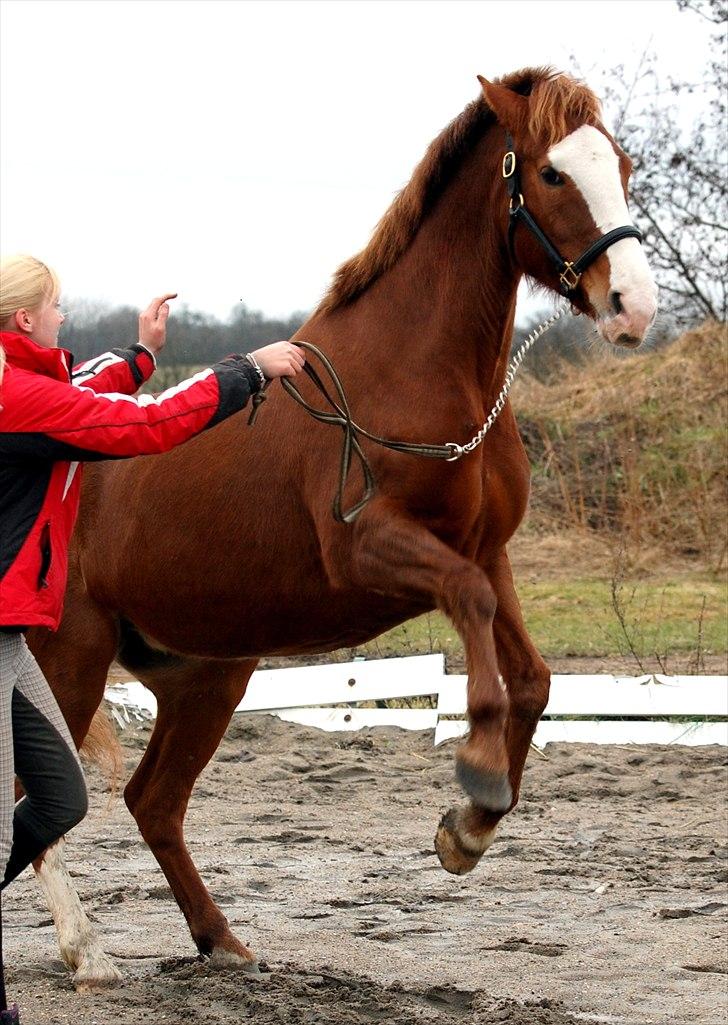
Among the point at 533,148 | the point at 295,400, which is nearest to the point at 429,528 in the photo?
the point at 295,400

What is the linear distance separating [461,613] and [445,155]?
1435 millimetres

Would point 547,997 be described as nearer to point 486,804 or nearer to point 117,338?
point 486,804

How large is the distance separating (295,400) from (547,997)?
1.97 meters

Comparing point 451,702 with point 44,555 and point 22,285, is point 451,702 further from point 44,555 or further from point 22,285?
point 22,285

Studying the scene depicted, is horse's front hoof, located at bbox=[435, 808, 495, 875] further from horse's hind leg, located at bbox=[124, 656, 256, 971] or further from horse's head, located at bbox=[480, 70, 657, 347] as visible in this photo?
horse's head, located at bbox=[480, 70, 657, 347]

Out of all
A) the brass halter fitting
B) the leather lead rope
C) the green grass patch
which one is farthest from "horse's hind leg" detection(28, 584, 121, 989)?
the green grass patch

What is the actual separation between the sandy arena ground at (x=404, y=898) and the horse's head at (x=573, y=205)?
2024 millimetres

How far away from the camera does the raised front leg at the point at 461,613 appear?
12.1ft

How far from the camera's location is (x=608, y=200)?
3.81 meters

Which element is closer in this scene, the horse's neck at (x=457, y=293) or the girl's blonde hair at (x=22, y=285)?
the girl's blonde hair at (x=22, y=285)

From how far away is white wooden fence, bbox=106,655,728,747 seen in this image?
7801mm

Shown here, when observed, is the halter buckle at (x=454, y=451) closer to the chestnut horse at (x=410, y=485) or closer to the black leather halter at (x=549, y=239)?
the chestnut horse at (x=410, y=485)

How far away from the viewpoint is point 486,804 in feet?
12.2

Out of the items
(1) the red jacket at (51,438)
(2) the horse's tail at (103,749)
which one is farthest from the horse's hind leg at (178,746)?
(1) the red jacket at (51,438)
